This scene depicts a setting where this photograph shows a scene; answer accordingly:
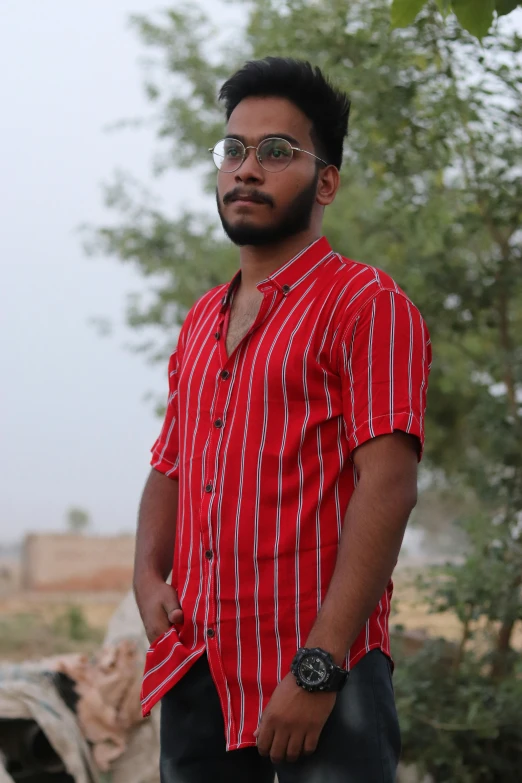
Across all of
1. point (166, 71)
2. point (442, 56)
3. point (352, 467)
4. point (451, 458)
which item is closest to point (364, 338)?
point (352, 467)

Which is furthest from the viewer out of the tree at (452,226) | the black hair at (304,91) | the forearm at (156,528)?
the tree at (452,226)

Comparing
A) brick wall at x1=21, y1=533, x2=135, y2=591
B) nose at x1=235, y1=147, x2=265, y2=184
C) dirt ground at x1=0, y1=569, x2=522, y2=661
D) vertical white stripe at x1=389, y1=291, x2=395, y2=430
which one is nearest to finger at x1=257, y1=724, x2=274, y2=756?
vertical white stripe at x1=389, y1=291, x2=395, y2=430

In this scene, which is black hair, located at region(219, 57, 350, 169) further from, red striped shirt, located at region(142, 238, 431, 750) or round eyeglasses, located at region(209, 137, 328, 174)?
red striped shirt, located at region(142, 238, 431, 750)

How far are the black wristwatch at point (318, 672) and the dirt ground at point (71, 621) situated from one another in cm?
236

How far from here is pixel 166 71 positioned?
9.37m

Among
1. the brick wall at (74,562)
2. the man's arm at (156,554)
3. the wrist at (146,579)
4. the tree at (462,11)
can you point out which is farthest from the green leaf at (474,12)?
the brick wall at (74,562)

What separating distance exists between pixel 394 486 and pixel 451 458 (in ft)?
23.6

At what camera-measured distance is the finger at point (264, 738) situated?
1615 mm

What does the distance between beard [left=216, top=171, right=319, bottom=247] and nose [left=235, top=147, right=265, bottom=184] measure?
0.25 feet

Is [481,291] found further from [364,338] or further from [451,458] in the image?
[451,458]

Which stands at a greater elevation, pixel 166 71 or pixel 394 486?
pixel 166 71

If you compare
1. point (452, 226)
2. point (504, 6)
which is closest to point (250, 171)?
point (504, 6)

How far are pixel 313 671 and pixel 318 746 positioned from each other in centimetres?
15

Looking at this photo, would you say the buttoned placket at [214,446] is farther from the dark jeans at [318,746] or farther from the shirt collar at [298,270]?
the dark jeans at [318,746]
